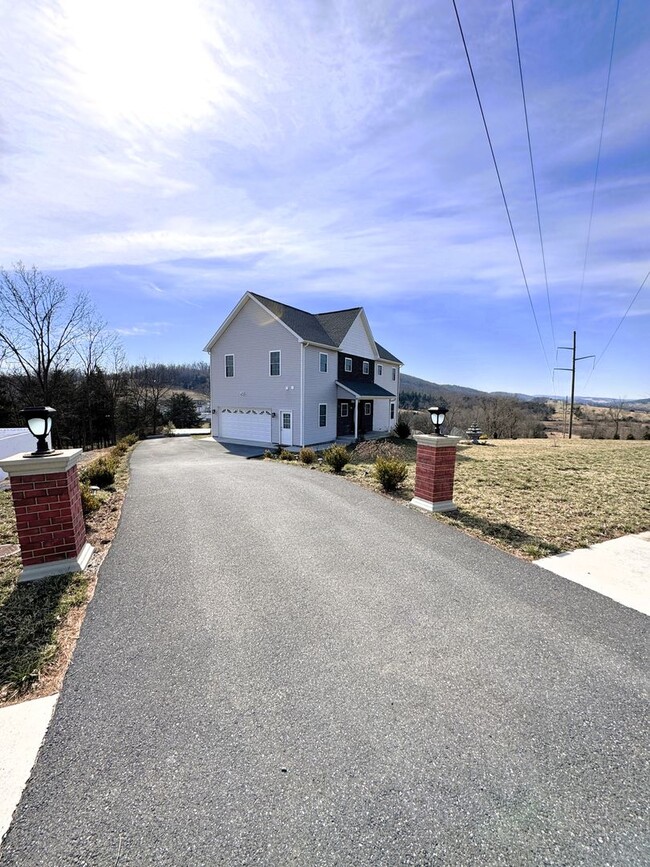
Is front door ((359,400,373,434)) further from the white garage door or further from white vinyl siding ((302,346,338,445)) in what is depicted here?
the white garage door

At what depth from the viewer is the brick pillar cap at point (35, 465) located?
3.73 meters

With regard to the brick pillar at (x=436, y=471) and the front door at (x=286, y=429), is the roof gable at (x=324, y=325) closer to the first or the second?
the front door at (x=286, y=429)

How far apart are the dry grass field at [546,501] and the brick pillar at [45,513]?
5.09m

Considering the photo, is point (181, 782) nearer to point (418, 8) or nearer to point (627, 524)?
point (627, 524)

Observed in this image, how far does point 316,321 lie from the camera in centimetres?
2198

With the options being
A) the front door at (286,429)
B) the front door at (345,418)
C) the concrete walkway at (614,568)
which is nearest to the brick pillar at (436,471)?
the concrete walkway at (614,568)

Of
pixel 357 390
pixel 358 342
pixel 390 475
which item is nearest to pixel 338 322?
pixel 358 342

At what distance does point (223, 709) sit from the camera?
7.55ft

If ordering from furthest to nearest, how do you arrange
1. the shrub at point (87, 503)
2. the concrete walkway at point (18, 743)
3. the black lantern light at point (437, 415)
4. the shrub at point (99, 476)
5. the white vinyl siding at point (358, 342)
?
the white vinyl siding at point (358, 342) < the shrub at point (99, 476) < the black lantern light at point (437, 415) < the shrub at point (87, 503) < the concrete walkway at point (18, 743)

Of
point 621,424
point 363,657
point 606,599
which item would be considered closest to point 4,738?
point 363,657

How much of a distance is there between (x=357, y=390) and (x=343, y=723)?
18.9m

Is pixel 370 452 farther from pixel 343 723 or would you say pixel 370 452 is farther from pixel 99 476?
pixel 343 723

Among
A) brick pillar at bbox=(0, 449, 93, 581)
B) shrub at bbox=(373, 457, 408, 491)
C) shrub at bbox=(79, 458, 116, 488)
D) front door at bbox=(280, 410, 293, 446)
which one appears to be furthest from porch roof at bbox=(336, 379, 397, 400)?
brick pillar at bbox=(0, 449, 93, 581)

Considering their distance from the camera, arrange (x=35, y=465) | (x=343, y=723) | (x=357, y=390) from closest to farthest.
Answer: (x=343, y=723) → (x=35, y=465) → (x=357, y=390)
